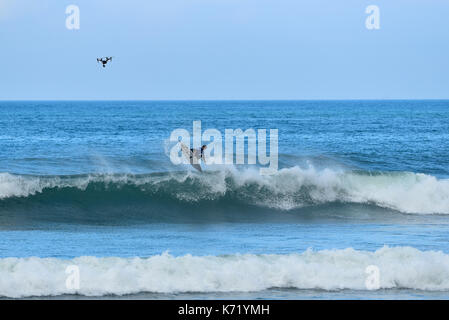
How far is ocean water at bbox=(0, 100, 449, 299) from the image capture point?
12406 millimetres

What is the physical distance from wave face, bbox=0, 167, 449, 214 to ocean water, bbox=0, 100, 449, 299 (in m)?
0.05

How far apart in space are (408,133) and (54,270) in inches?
1625

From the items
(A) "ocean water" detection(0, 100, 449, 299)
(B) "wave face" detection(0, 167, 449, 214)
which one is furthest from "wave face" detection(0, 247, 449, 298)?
(B) "wave face" detection(0, 167, 449, 214)

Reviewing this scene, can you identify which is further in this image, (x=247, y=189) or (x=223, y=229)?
(x=247, y=189)

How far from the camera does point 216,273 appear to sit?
41.4 feet

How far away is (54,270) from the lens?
1257 cm

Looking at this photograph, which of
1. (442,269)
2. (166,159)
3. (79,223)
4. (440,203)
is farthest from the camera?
(166,159)

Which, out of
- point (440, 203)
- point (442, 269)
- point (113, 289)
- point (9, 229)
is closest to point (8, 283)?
point (113, 289)

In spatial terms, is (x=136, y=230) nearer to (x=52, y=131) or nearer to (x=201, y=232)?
(x=201, y=232)

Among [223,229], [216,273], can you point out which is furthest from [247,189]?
[216,273]

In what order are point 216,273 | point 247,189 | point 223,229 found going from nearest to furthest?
point 216,273 < point 223,229 < point 247,189

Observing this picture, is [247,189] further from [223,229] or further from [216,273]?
[216,273]

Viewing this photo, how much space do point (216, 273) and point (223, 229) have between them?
5.73 m

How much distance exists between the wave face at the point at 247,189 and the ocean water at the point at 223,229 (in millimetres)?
48
